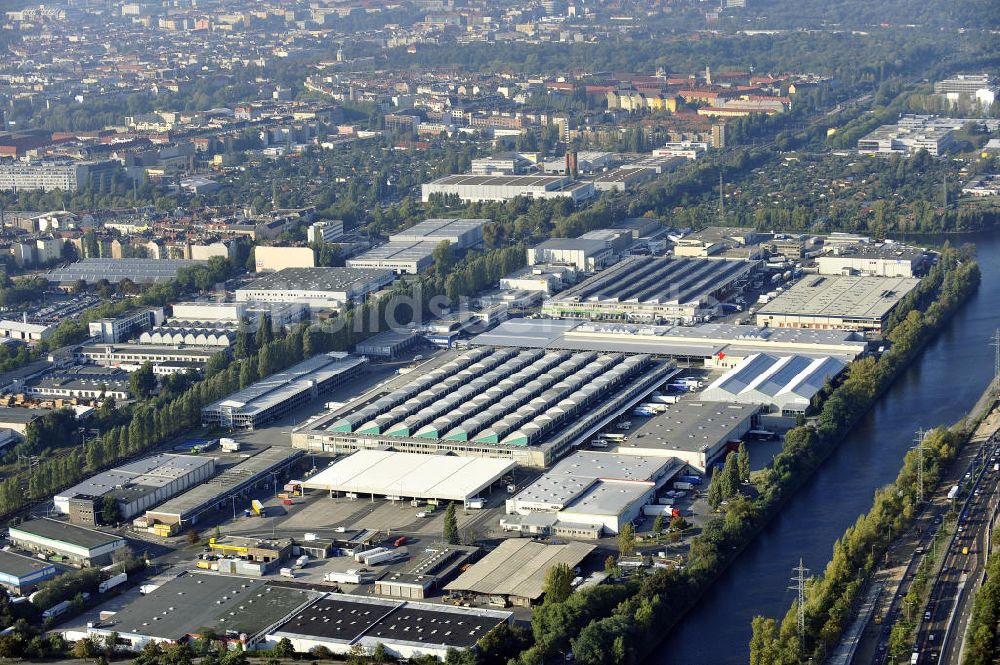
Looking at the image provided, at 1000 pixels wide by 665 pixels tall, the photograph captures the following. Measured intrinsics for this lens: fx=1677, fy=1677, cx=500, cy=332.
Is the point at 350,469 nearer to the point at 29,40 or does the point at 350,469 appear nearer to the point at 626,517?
the point at 626,517

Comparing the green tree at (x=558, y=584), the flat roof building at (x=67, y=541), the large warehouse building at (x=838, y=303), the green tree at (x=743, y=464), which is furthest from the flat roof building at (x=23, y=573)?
the large warehouse building at (x=838, y=303)

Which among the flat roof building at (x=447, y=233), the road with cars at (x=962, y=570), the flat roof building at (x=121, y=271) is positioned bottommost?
the road with cars at (x=962, y=570)

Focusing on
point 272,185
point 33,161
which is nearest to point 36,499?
point 272,185

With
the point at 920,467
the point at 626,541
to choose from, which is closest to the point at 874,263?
the point at 920,467

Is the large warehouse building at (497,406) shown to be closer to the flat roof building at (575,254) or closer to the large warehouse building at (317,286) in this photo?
the large warehouse building at (317,286)

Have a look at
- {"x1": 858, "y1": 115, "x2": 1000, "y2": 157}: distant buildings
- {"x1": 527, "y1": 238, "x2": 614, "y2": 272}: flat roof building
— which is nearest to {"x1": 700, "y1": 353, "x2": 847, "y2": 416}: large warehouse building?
{"x1": 527, "y1": 238, "x2": 614, "y2": 272}: flat roof building
